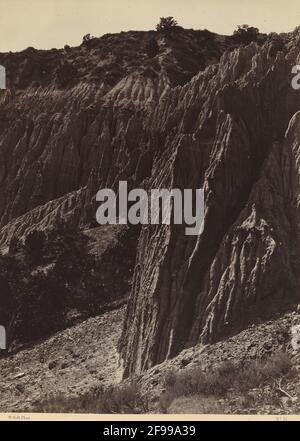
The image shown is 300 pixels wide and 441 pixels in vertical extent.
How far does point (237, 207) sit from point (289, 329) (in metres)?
5.59

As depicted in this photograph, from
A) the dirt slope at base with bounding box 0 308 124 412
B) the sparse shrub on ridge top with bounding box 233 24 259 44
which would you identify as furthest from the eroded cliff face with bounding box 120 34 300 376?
the sparse shrub on ridge top with bounding box 233 24 259 44

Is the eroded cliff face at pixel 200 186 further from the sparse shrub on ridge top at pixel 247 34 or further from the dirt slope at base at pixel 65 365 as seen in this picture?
the sparse shrub on ridge top at pixel 247 34

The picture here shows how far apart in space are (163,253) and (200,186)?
2.75m

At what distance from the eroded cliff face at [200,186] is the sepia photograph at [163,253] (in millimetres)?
58

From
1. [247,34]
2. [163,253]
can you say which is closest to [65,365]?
[163,253]

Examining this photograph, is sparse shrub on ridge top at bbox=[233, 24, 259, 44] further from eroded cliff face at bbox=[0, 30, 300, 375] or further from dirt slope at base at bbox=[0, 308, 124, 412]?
dirt slope at base at bbox=[0, 308, 124, 412]

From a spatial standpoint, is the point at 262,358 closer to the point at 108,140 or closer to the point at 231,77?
the point at 231,77

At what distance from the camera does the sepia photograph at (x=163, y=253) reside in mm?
24516

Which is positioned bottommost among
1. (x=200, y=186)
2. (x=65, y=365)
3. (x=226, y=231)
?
(x=65, y=365)

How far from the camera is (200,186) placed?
28828 mm

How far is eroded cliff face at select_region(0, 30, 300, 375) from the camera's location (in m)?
27.1

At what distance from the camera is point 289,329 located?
2506 cm

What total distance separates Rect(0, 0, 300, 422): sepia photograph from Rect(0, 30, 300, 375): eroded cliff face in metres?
0.06

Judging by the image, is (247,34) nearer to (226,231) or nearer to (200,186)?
(200,186)
